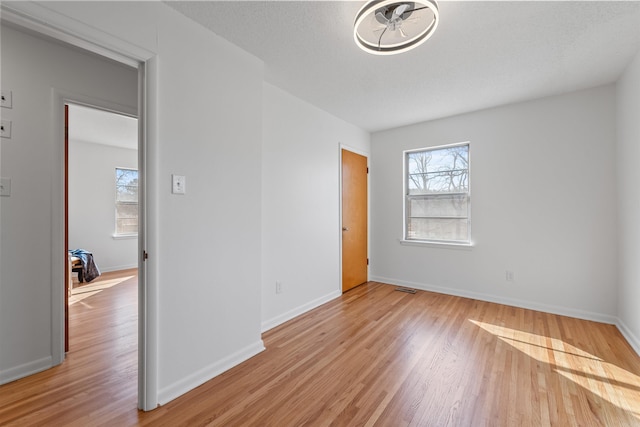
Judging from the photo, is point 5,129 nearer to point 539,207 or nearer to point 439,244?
point 439,244

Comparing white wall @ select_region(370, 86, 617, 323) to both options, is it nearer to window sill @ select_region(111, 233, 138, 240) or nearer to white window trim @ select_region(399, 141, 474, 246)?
white window trim @ select_region(399, 141, 474, 246)

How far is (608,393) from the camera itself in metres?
1.80

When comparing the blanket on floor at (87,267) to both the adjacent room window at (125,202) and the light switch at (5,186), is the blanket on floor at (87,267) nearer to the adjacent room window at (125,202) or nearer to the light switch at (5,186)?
the adjacent room window at (125,202)

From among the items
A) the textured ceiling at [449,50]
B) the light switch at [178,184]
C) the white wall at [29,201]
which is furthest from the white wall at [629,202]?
the white wall at [29,201]

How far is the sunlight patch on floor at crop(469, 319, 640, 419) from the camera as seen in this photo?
1.79 m

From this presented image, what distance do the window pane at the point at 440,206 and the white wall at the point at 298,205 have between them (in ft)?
4.29

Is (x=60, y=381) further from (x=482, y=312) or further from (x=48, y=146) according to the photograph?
(x=482, y=312)

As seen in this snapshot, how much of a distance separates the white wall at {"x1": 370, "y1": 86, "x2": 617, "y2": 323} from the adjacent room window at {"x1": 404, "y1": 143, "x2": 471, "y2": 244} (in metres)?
0.15

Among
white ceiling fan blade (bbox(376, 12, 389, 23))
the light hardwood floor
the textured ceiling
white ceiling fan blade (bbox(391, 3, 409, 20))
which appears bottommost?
the light hardwood floor

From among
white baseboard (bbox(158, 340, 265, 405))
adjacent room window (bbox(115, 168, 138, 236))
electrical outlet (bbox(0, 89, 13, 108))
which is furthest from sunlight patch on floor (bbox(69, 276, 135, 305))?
white baseboard (bbox(158, 340, 265, 405))

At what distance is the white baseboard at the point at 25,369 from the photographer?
6.20 ft

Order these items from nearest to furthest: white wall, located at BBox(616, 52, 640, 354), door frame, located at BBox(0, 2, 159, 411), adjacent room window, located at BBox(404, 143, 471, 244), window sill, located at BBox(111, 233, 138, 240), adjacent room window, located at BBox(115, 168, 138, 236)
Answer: door frame, located at BBox(0, 2, 159, 411) → white wall, located at BBox(616, 52, 640, 354) → adjacent room window, located at BBox(404, 143, 471, 244) → window sill, located at BBox(111, 233, 138, 240) → adjacent room window, located at BBox(115, 168, 138, 236)

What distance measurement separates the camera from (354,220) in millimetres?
4238

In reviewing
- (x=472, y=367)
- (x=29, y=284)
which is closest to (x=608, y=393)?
(x=472, y=367)
